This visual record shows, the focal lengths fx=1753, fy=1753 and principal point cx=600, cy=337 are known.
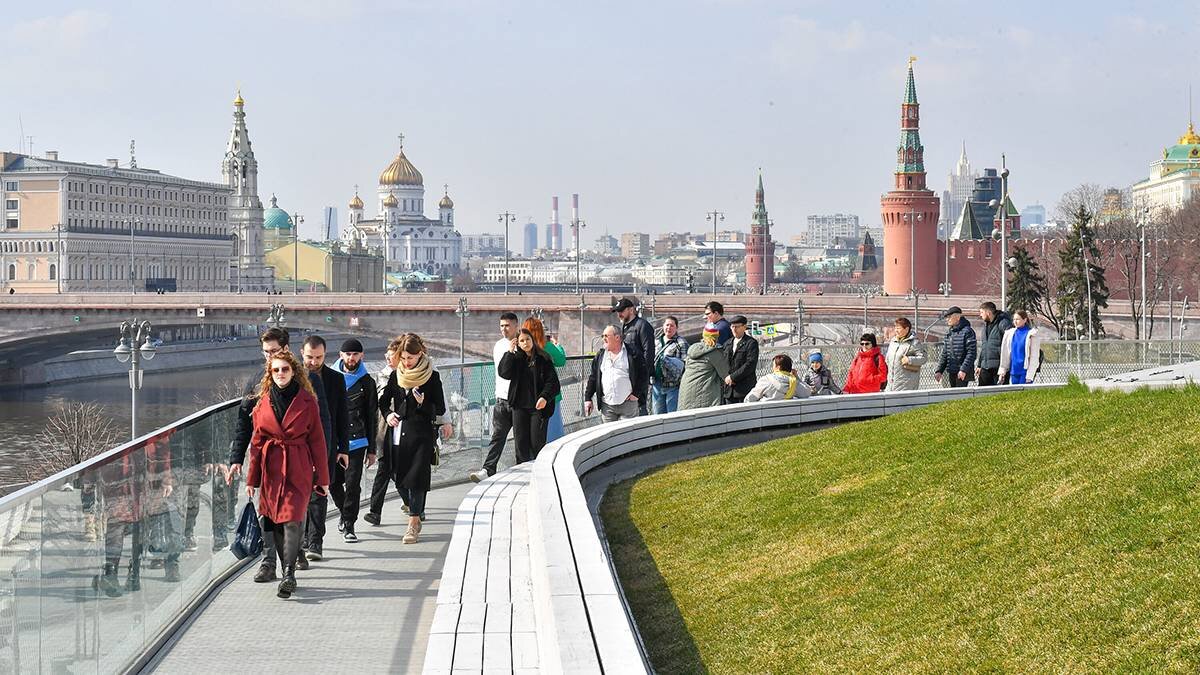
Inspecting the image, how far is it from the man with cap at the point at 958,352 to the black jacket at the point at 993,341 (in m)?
Answer: 0.25

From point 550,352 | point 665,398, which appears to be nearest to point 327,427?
point 550,352

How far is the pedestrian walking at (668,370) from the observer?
14.4 m

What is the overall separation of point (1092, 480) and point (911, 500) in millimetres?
1052

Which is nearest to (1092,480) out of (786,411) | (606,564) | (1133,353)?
(606,564)

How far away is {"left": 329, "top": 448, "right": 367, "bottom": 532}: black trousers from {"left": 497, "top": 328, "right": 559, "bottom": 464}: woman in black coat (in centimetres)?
151

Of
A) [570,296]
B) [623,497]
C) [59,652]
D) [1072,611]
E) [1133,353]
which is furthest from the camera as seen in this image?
[570,296]

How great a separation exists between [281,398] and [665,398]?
20.4 ft

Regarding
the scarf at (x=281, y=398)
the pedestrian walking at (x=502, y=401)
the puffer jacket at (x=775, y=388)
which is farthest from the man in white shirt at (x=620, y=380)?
the scarf at (x=281, y=398)

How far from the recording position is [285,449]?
28.7 feet

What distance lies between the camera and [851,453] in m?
9.69

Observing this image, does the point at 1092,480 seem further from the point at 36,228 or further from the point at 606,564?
the point at 36,228

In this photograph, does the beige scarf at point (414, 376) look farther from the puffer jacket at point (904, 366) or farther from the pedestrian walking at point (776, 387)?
the puffer jacket at point (904, 366)

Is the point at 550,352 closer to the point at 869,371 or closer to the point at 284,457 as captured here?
the point at 869,371

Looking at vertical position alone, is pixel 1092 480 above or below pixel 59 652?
above
